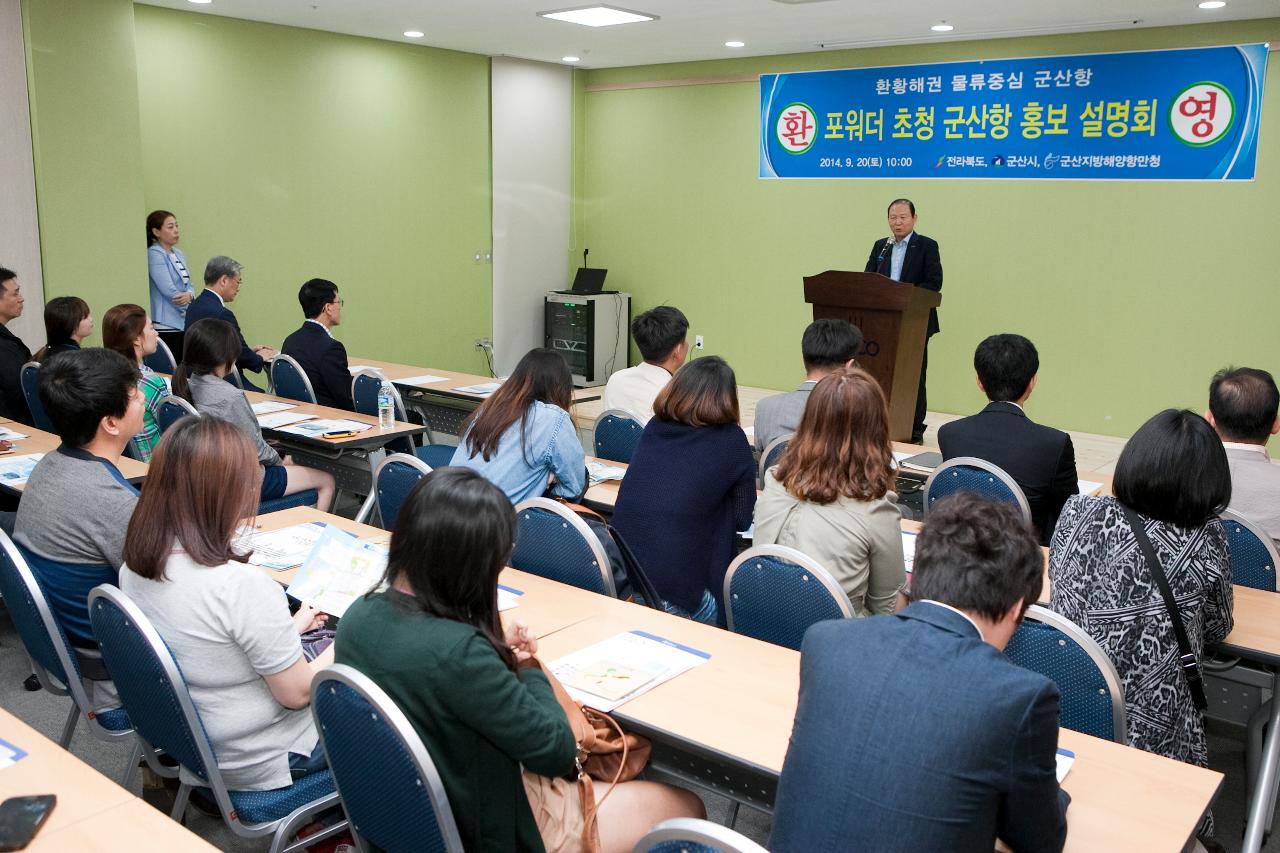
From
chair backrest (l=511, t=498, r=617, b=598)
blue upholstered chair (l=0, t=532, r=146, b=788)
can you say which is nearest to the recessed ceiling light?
chair backrest (l=511, t=498, r=617, b=598)

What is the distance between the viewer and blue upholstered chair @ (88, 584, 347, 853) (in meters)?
2.03

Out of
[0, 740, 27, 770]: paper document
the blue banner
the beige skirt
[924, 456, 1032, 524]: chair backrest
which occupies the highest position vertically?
the blue banner

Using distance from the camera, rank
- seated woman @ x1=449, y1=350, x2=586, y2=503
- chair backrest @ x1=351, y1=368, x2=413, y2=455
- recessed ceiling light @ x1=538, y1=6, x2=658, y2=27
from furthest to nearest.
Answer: recessed ceiling light @ x1=538, y1=6, x2=658, y2=27 → chair backrest @ x1=351, y1=368, x2=413, y2=455 → seated woman @ x1=449, y1=350, x2=586, y2=503

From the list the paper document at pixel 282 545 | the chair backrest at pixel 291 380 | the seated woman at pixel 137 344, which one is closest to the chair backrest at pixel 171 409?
the seated woman at pixel 137 344

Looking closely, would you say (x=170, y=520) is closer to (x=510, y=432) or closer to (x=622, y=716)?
(x=622, y=716)

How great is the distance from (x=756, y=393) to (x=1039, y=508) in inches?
233

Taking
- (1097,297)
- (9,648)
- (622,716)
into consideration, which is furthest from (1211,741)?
(1097,297)

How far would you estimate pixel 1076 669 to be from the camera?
2.16 metres

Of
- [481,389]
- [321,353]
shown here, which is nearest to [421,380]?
[481,389]

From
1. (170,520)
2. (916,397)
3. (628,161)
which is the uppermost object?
(628,161)

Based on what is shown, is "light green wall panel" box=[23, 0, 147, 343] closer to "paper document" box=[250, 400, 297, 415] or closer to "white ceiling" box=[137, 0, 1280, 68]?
"white ceiling" box=[137, 0, 1280, 68]

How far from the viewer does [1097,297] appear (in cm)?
788

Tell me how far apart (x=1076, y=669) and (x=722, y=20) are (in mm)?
6371

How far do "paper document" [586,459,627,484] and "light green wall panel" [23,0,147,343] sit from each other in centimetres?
423
